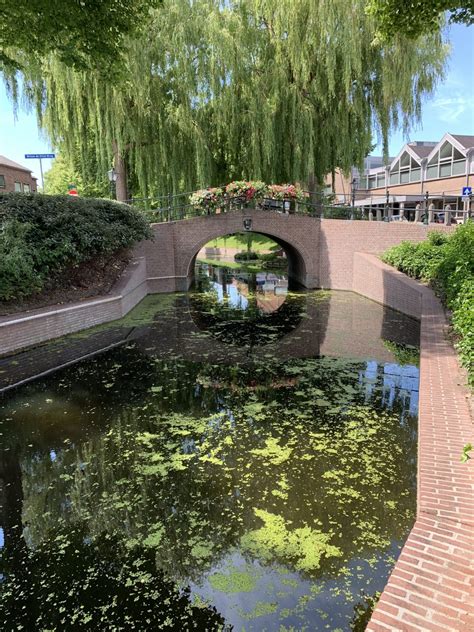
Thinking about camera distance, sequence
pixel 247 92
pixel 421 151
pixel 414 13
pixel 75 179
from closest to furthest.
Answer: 1. pixel 414 13
2. pixel 247 92
3. pixel 75 179
4. pixel 421 151

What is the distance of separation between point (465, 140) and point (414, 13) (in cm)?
2641

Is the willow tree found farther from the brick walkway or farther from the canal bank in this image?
the brick walkway

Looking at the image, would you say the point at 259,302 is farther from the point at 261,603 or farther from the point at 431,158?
the point at 431,158

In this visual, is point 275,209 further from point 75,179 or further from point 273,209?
point 75,179

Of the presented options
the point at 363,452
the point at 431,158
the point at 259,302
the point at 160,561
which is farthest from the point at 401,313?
the point at 431,158

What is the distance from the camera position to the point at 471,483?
3361 mm

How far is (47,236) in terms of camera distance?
10859 mm

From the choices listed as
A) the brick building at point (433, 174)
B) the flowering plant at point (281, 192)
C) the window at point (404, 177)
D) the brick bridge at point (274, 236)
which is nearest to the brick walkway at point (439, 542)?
the brick bridge at point (274, 236)

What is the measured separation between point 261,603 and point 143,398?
3.82 m

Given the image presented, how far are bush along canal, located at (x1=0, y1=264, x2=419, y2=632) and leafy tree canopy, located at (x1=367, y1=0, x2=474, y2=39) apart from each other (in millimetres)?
6567

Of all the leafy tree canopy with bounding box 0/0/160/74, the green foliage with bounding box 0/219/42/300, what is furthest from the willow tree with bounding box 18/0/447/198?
the green foliage with bounding box 0/219/42/300

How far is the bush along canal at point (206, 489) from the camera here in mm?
3006

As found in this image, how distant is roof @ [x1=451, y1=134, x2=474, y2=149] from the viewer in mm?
30344

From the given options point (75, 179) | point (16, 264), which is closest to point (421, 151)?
point (75, 179)
